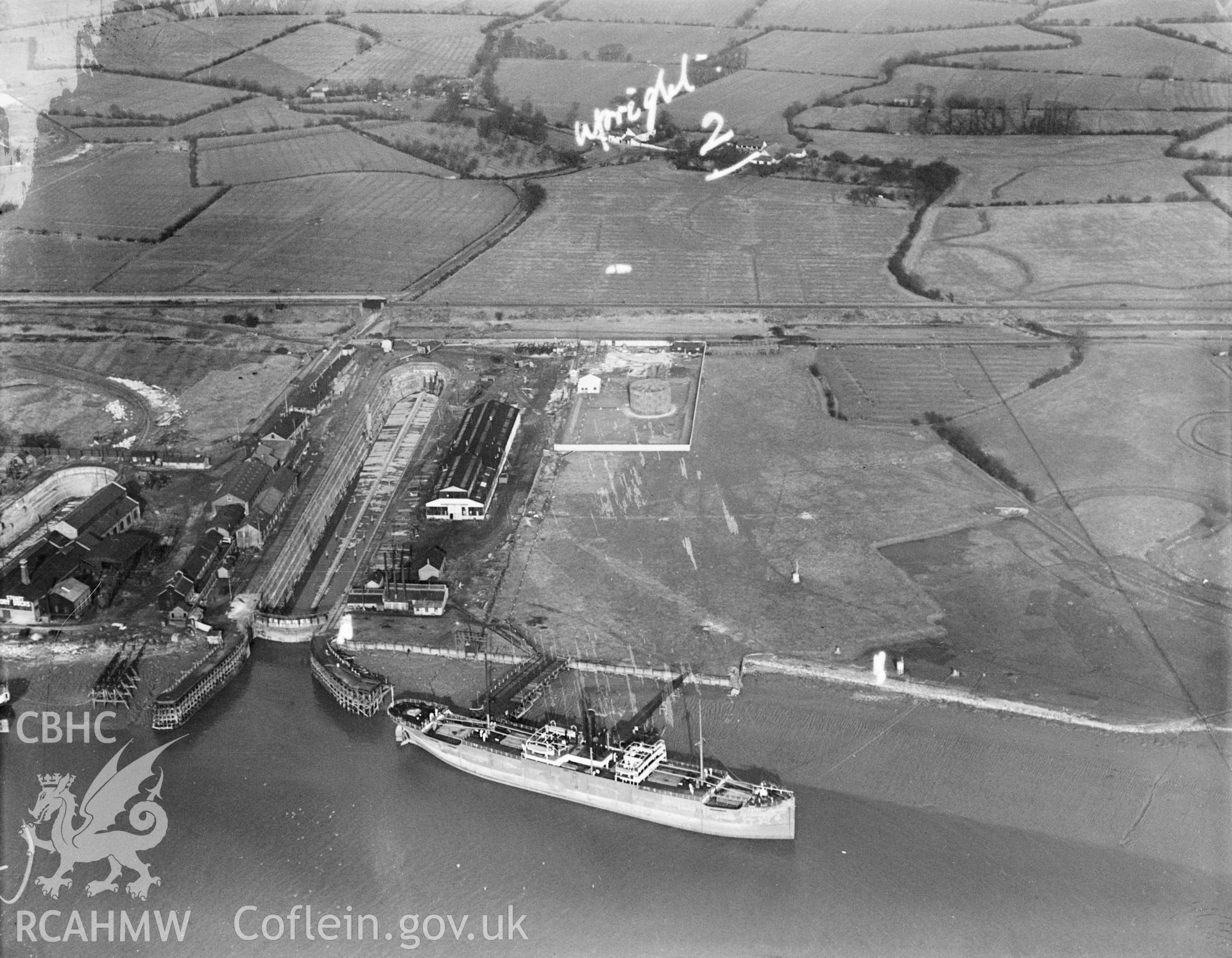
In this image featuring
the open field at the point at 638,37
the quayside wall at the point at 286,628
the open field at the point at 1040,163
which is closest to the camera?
the quayside wall at the point at 286,628

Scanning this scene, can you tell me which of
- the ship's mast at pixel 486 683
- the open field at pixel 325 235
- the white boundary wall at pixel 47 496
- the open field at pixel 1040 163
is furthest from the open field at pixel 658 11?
the ship's mast at pixel 486 683

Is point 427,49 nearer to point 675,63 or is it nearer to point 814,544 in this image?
point 675,63

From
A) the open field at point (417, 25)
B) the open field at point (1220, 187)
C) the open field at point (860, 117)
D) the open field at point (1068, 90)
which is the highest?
the open field at point (417, 25)

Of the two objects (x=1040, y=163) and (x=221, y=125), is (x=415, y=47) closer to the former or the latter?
(x=221, y=125)

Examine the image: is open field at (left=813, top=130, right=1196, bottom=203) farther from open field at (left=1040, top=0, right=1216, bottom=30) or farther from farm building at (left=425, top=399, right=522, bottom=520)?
farm building at (left=425, top=399, right=522, bottom=520)

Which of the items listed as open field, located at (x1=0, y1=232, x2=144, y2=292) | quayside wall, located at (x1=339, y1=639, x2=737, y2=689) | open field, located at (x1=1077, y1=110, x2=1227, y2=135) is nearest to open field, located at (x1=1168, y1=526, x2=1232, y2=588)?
quayside wall, located at (x1=339, y1=639, x2=737, y2=689)

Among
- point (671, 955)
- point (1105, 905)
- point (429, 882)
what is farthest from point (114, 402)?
point (1105, 905)

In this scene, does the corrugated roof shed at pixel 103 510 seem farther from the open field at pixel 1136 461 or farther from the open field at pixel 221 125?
the open field at pixel 221 125
